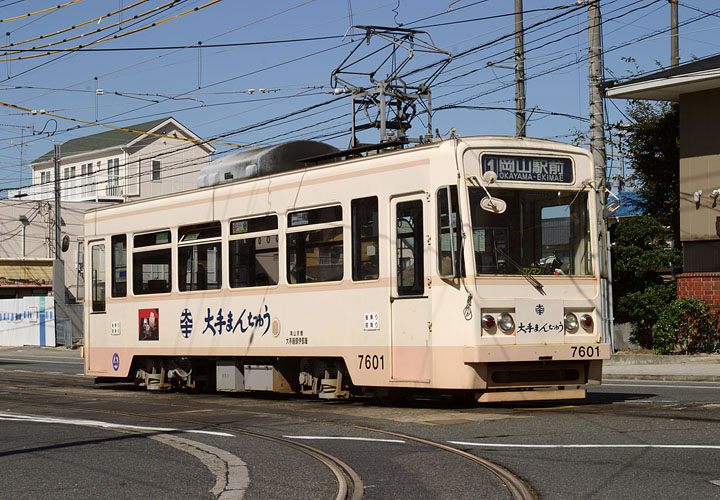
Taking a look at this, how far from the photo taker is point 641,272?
1101 inches

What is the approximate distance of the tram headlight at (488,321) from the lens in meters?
12.8

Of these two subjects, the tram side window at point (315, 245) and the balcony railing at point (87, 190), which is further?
the balcony railing at point (87, 190)

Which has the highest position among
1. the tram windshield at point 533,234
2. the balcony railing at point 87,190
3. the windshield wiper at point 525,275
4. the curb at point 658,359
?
the balcony railing at point 87,190

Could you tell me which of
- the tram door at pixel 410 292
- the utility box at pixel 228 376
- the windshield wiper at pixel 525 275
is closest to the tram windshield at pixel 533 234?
the windshield wiper at pixel 525 275

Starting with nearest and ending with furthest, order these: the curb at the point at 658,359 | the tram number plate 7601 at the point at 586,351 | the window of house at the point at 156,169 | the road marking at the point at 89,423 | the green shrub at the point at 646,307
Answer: the road marking at the point at 89,423 → the tram number plate 7601 at the point at 586,351 → the curb at the point at 658,359 → the green shrub at the point at 646,307 → the window of house at the point at 156,169

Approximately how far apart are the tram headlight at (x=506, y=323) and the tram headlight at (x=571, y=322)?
0.85 metres

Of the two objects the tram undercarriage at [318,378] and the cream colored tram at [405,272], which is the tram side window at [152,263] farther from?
the tram undercarriage at [318,378]

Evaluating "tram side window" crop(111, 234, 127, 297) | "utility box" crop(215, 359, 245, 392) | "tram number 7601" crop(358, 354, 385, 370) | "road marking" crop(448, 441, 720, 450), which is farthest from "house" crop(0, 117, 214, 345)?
"road marking" crop(448, 441, 720, 450)

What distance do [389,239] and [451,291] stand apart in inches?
50.1

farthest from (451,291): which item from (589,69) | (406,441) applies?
(589,69)

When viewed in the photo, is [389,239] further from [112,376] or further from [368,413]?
[112,376]

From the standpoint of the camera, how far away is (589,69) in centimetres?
2512

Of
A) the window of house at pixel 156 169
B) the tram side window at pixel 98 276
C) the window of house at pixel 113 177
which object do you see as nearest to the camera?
the tram side window at pixel 98 276

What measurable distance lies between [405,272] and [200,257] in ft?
15.9
